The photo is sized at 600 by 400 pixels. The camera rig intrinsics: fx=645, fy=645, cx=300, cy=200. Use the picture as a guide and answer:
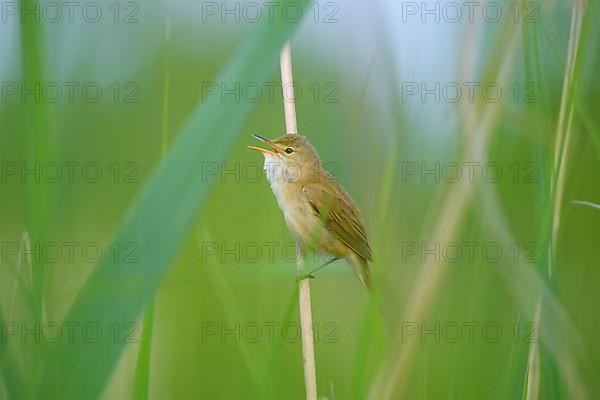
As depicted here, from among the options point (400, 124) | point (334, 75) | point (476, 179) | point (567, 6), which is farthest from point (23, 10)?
point (567, 6)

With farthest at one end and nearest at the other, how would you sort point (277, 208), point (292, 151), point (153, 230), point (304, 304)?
point (292, 151)
point (277, 208)
point (304, 304)
point (153, 230)

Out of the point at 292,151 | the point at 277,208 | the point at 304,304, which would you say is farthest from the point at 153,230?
the point at 292,151

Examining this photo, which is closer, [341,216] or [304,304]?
[304,304]

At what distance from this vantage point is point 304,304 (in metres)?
1.64

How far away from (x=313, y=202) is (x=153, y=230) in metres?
1.07

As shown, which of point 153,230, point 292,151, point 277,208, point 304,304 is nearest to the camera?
point 153,230

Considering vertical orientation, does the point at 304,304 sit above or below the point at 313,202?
below

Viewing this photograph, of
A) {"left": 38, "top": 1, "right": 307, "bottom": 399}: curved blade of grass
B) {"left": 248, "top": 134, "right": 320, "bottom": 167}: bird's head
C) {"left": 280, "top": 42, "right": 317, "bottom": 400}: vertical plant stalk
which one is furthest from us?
{"left": 248, "top": 134, "right": 320, "bottom": 167}: bird's head

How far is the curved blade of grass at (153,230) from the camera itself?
1112 mm

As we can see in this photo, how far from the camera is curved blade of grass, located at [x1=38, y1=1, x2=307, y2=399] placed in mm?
1112

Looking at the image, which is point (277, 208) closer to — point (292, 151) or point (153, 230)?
point (292, 151)

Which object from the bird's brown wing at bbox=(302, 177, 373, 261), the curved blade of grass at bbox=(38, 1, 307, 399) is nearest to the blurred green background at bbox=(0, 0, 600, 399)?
the curved blade of grass at bbox=(38, 1, 307, 399)

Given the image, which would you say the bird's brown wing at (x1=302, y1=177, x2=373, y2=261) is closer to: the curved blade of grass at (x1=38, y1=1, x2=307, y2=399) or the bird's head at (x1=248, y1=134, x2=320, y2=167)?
the bird's head at (x1=248, y1=134, x2=320, y2=167)

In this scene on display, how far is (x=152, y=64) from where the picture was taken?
2.28m
